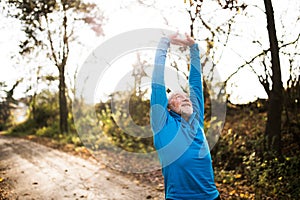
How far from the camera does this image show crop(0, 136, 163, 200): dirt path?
24.6 ft

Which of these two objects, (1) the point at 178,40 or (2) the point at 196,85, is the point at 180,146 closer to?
(2) the point at 196,85

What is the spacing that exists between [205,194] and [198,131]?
501 mm

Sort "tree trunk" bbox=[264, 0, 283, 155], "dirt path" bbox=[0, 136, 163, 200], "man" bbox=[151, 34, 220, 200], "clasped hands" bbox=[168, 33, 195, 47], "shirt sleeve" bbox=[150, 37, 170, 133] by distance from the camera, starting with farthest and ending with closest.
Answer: "tree trunk" bbox=[264, 0, 283, 155] → "dirt path" bbox=[0, 136, 163, 200] → "clasped hands" bbox=[168, 33, 195, 47] → "shirt sleeve" bbox=[150, 37, 170, 133] → "man" bbox=[151, 34, 220, 200]

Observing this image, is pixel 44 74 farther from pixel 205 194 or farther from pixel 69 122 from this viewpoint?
pixel 205 194

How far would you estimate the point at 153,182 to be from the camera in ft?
29.1

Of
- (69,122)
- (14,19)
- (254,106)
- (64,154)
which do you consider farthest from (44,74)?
(254,106)

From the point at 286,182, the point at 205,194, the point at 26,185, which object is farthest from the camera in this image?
the point at 26,185

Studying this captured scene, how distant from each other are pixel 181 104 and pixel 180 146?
357 millimetres

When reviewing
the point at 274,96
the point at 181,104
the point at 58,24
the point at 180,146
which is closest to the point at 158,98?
the point at 181,104

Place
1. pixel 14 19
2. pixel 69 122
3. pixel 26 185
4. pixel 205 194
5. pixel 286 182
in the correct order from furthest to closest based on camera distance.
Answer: pixel 69 122 → pixel 14 19 → pixel 26 185 → pixel 286 182 → pixel 205 194

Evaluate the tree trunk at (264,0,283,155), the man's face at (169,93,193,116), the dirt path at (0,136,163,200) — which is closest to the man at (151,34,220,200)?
the man's face at (169,93,193,116)

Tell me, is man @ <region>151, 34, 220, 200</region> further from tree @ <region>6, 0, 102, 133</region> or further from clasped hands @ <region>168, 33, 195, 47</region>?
tree @ <region>6, 0, 102, 133</region>

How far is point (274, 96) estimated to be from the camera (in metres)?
8.65

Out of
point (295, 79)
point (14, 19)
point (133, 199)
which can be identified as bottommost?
point (133, 199)
